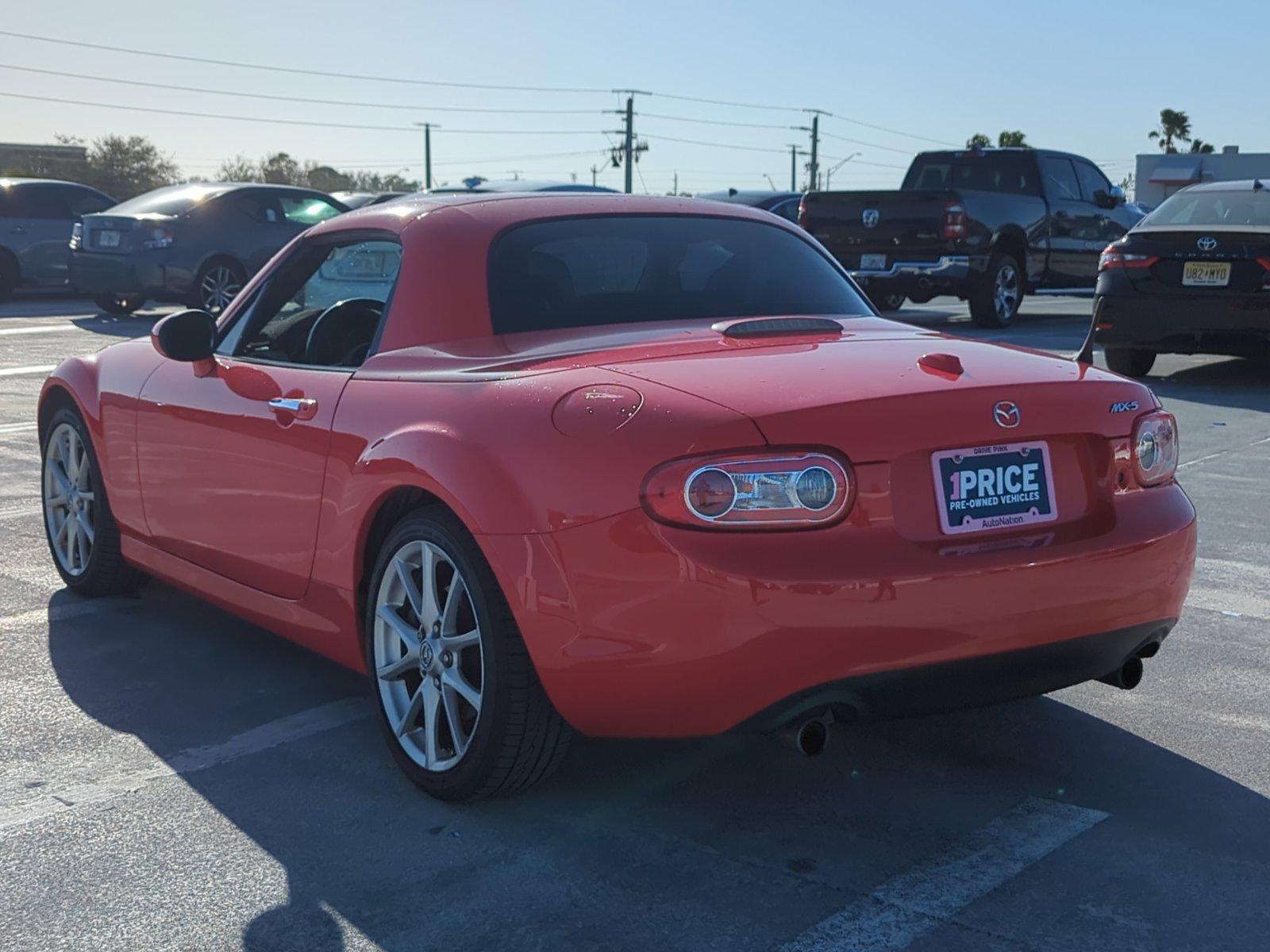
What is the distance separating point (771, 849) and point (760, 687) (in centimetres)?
42

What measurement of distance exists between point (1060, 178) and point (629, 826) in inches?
614

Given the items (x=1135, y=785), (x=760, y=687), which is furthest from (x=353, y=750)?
(x=1135, y=785)

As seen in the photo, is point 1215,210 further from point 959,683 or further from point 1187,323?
point 959,683

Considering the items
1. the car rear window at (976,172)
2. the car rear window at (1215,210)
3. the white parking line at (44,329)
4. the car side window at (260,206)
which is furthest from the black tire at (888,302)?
the white parking line at (44,329)

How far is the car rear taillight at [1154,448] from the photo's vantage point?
3.70 metres

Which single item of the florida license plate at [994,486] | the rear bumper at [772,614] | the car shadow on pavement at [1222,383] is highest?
the florida license plate at [994,486]

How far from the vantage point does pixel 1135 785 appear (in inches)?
147

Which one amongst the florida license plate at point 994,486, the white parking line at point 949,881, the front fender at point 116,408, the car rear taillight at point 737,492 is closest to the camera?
the white parking line at point 949,881

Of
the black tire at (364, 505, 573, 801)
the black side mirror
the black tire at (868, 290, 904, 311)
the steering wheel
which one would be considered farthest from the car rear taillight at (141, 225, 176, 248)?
the black tire at (364, 505, 573, 801)

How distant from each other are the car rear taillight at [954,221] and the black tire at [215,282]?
785cm

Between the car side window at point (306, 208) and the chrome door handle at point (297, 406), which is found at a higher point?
the car side window at point (306, 208)

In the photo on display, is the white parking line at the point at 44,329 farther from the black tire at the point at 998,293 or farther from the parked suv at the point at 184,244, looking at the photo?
the black tire at the point at 998,293

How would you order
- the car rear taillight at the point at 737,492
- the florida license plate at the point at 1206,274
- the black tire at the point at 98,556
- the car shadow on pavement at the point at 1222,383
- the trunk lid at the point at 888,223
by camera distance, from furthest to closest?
the trunk lid at the point at 888,223, the florida license plate at the point at 1206,274, the car shadow on pavement at the point at 1222,383, the black tire at the point at 98,556, the car rear taillight at the point at 737,492

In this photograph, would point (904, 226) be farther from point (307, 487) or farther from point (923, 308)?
point (307, 487)
